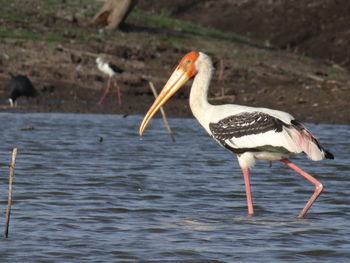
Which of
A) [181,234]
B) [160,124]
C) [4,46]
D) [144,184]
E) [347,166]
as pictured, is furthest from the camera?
[4,46]

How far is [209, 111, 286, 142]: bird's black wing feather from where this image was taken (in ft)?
30.7

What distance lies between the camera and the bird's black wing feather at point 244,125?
30.7ft

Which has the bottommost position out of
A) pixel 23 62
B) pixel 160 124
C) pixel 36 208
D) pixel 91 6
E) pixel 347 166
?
pixel 36 208

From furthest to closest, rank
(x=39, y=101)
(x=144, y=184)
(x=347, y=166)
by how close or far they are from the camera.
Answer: (x=39, y=101), (x=347, y=166), (x=144, y=184)

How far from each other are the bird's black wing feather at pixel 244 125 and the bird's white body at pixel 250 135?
0.11ft

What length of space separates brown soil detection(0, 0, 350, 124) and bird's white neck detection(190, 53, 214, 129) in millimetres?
8637

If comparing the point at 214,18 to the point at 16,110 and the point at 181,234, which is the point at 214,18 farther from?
the point at 181,234

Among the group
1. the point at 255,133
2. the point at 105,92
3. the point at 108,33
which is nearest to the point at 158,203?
the point at 255,133

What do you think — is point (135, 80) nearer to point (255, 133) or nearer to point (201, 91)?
point (201, 91)

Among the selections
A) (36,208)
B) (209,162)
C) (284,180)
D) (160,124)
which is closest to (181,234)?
(36,208)

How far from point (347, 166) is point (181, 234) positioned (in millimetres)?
5232

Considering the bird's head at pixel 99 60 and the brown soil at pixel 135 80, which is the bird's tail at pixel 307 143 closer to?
the brown soil at pixel 135 80

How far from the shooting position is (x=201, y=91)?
32.3ft

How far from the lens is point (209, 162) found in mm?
13633
